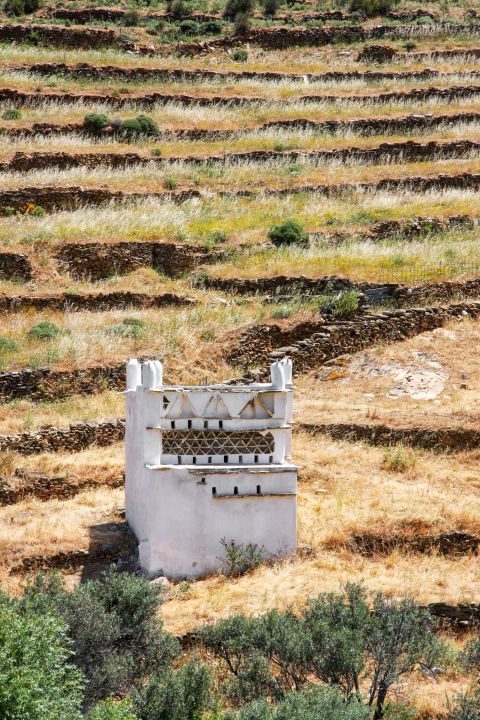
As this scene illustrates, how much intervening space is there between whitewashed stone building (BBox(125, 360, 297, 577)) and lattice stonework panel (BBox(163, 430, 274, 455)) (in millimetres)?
15

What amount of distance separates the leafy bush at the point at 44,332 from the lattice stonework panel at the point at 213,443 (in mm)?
8155

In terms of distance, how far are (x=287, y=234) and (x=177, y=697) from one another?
19437 mm

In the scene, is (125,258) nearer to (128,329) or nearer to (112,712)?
(128,329)

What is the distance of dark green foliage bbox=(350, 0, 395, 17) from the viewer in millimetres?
63281

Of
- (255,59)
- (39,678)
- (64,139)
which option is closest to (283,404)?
(39,678)

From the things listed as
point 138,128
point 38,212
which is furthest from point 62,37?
point 38,212

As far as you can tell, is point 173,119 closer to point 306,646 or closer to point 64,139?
point 64,139

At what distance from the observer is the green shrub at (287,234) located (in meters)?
30.7

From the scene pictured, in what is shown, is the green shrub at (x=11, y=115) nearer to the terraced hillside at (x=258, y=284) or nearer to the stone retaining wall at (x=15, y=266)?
the terraced hillside at (x=258, y=284)

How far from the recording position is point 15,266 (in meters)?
28.9

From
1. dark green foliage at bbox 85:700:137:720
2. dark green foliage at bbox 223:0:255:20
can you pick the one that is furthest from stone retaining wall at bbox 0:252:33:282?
dark green foliage at bbox 223:0:255:20

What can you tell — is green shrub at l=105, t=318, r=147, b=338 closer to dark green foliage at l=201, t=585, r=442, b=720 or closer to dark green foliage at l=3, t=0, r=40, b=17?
dark green foliage at l=201, t=585, r=442, b=720

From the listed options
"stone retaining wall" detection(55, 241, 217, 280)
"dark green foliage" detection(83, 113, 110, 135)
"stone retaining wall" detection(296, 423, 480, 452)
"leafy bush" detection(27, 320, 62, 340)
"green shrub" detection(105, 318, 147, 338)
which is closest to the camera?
"stone retaining wall" detection(296, 423, 480, 452)

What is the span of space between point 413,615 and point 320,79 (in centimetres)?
3916
